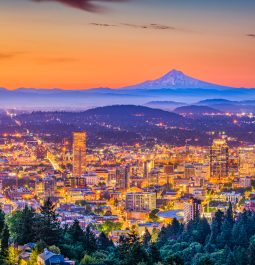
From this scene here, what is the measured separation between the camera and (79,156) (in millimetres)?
62031

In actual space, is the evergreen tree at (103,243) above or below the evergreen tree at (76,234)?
below

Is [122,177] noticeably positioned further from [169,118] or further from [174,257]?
[169,118]

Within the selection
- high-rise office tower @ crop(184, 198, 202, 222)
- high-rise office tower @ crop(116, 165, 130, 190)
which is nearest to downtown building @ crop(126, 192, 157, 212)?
high-rise office tower @ crop(184, 198, 202, 222)

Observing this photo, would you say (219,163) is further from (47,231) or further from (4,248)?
(4,248)

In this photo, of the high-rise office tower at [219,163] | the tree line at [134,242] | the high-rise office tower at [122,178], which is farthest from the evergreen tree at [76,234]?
the high-rise office tower at [219,163]

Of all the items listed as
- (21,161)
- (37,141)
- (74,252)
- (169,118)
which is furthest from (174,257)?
(169,118)

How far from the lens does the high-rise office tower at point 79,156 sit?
58.0 metres

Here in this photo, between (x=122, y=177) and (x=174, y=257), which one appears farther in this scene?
(x=122, y=177)

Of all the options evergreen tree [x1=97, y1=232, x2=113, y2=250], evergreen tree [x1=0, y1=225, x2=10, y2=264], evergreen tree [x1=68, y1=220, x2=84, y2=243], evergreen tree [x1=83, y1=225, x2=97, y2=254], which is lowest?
evergreen tree [x1=97, y1=232, x2=113, y2=250]

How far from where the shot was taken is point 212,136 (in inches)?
3381

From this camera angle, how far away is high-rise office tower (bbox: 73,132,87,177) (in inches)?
2285

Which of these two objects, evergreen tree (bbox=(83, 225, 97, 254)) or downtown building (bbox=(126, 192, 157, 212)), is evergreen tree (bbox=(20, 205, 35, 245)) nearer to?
evergreen tree (bbox=(83, 225, 97, 254))

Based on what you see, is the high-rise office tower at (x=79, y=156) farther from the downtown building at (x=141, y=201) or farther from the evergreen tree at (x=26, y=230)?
the evergreen tree at (x=26, y=230)

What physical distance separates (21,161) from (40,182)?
1583cm
